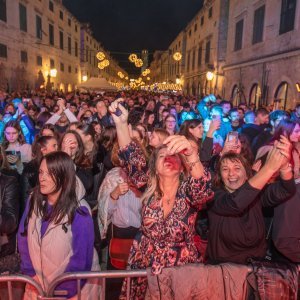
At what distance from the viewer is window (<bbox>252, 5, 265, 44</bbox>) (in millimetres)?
19578

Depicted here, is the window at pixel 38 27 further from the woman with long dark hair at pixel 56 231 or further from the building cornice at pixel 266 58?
the woman with long dark hair at pixel 56 231

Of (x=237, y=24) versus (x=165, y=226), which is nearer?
(x=165, y=226)

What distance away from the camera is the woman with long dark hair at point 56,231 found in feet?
8.63

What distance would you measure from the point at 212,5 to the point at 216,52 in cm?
525

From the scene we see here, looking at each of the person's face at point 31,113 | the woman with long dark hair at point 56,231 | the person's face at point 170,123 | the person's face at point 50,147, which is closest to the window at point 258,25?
the person's face at point 31,113

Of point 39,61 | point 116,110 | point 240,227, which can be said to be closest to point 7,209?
point 116,110

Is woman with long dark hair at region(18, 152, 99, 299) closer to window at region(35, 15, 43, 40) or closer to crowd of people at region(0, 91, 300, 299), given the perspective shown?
crowd of people at region(0, 91, 300, 299)

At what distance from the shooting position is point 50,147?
14.6ft


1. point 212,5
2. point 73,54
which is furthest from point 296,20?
point 73,54

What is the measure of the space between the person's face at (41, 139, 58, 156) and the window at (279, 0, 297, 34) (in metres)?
14.8

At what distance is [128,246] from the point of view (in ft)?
12.1

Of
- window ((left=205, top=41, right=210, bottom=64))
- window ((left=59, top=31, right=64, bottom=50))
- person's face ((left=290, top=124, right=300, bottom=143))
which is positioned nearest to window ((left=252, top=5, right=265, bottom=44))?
window ((left=205, top=41, right=210, bottom=64))

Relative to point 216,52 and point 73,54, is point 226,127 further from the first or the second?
point 73,54

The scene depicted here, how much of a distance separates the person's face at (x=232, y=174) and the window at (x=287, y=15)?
14.9 metres
